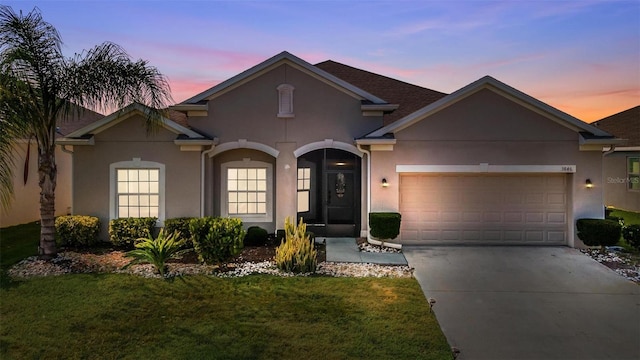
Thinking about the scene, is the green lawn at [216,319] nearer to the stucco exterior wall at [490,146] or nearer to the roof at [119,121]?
the stucco exterior wall at [490,146]

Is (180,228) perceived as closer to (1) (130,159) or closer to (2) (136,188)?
(2) (136,188)

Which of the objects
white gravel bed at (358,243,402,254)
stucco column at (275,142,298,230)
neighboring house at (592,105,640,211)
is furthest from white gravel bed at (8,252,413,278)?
neighboring house at (592,105,640,211)

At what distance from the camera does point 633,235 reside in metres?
10.9

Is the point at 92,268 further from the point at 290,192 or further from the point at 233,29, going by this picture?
the point at 233,29

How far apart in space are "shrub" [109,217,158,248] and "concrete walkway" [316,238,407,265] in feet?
18.4

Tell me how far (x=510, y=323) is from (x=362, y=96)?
27.9 ft

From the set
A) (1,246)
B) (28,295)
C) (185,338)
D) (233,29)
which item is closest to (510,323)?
(185,338)

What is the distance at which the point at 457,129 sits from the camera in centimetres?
1180

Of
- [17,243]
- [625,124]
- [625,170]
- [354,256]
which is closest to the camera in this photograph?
[354,256]

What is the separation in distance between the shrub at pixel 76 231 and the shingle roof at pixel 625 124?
23106mm

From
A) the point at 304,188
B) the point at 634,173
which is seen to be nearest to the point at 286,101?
the point at 304,188

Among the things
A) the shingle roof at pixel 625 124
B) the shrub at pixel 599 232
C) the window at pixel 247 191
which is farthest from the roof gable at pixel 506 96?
the shingle roof at pixel 625 124

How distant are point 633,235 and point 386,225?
23.2ft

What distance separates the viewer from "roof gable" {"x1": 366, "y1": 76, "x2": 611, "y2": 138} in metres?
11.4
